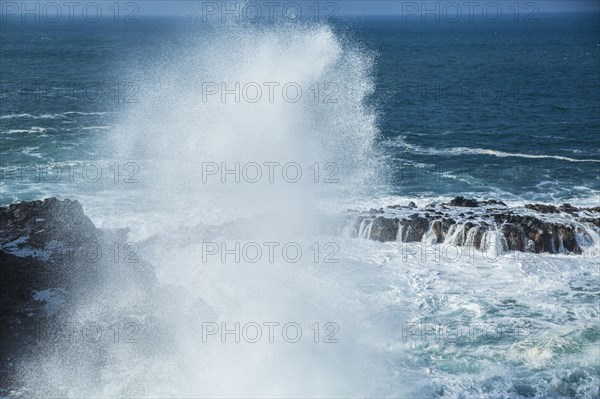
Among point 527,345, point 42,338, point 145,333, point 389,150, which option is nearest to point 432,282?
point 527,345

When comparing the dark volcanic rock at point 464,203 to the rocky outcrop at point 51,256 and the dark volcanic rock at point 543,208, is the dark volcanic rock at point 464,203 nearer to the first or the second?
the dark volcanic rock at point 543,208

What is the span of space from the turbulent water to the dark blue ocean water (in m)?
0.30

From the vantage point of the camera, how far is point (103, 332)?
18438 mm

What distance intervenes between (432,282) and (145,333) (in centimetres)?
1073

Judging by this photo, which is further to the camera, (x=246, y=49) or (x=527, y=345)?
(x=246, y=49)

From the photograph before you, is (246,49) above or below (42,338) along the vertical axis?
above

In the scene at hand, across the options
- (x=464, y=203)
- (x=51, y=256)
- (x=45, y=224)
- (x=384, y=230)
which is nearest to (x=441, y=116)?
(x=464, y=203)

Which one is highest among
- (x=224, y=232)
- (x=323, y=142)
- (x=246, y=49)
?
(x=246, y=49)

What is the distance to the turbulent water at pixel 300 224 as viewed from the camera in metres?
17.6

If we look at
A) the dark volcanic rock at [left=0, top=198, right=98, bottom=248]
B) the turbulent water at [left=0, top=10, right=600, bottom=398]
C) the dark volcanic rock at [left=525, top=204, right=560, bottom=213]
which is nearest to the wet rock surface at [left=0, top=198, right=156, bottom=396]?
the dark volcanic rock at [left=0, top=198, right=98, bottom=248]

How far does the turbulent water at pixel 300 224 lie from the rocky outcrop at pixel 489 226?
69 centimetres

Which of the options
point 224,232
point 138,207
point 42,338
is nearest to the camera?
point 42,338

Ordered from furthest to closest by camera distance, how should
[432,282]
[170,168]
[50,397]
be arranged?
1. [170,168]
2. [432,282]
3. [50,397]

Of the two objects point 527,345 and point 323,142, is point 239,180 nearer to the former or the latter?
point 323,142
